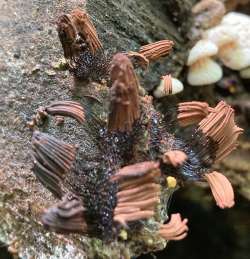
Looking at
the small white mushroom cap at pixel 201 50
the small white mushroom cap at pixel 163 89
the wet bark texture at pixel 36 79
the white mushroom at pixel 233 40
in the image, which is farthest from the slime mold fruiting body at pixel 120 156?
the white mushroom at pixel 233 40

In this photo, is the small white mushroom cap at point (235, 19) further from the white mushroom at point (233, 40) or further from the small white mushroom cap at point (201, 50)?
the small white mushroom cap at point (201, 50)

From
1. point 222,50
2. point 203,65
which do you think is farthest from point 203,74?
point 222,50

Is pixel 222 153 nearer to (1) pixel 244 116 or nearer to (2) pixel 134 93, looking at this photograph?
(2) pixel 134 93

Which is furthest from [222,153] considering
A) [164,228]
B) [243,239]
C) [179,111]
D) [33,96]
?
[243,239]

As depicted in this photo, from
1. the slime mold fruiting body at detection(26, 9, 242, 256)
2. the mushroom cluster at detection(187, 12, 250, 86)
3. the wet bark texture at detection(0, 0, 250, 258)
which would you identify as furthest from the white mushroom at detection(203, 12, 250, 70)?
the slime mold fruiting body at detection(26, 9, 242, 256)

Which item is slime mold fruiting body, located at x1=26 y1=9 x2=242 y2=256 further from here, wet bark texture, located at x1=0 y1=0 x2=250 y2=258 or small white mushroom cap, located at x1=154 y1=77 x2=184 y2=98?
small white mushroom cap, located at x1=154 y1=77 x2=184 y2=98

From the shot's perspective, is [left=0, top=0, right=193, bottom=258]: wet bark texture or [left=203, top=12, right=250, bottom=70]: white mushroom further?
[left=203, top=12, right=250, bottom=70]: white mushroom

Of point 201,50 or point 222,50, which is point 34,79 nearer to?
point 201,50
